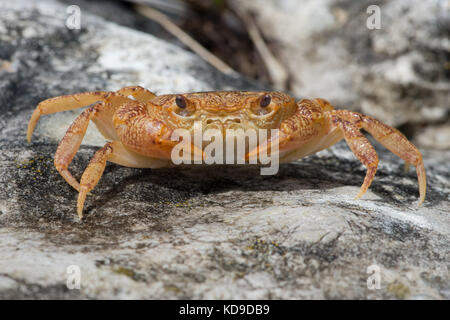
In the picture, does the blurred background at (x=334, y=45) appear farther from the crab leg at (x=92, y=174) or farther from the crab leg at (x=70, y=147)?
the crab leg at (x=92, y=174)

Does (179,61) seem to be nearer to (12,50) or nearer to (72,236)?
(12,50)

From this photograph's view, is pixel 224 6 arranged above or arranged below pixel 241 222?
above

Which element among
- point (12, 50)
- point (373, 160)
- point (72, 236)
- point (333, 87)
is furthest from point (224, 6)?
point (72, 236)

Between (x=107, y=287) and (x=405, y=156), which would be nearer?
(x=107, y=287)

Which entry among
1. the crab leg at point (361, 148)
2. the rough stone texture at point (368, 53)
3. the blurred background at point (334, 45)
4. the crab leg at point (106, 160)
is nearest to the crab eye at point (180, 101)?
the crab leg at point (106, 160)

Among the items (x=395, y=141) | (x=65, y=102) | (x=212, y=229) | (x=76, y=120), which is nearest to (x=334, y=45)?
(x=395, y=141)

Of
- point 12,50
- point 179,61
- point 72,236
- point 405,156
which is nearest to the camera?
point 72,236

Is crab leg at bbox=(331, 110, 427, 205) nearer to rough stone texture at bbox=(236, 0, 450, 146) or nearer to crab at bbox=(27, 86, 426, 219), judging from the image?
crab at bbox=(27, 86, 426, 219)
